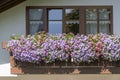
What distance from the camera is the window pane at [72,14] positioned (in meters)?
13.7

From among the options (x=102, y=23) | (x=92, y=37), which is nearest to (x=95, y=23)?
(x=102, y=23)

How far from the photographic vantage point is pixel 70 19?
13.7m

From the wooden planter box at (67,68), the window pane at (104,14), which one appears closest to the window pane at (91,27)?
the window pane at (104,14)

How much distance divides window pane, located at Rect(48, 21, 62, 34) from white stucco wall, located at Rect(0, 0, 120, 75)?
59 cm

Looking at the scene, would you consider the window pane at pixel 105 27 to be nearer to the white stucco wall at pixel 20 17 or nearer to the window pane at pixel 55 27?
the white stucco wall at pixel 20 17

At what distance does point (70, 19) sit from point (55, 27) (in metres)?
0.53

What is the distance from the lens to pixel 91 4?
13680 millimetres

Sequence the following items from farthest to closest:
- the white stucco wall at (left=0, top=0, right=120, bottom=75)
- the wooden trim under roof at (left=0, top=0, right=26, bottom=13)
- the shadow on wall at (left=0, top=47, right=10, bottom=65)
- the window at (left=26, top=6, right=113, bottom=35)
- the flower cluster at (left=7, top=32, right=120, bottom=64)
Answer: the window at (left=26, top=6, right=113, bottom=35) < the white stucco wall at (left=0, top=0, right=120, bottom=75) < the shadow on wall at (left=0, top=47, right=10, bottom=65) < the wooden trim under roof at (left=0, top=0, right=26, bottom=13) < the flower cluster at (left=7, top=32, right=120, bottom=64)

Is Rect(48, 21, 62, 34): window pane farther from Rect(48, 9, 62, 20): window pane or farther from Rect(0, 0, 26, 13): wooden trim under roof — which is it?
Rect(0, 0, 26, 13): wooden trim under roof

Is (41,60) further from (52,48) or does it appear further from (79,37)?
(79,37)

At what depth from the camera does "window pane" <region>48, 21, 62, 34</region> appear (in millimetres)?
13641

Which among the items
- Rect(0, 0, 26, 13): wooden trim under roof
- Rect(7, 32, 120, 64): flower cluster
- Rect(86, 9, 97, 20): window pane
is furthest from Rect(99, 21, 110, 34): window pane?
Rect(0, 0, 26, 13): wooden trim under roof

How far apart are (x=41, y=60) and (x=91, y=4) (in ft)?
8.27

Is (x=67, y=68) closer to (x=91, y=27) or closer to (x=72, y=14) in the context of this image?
(x=91, y=27)
